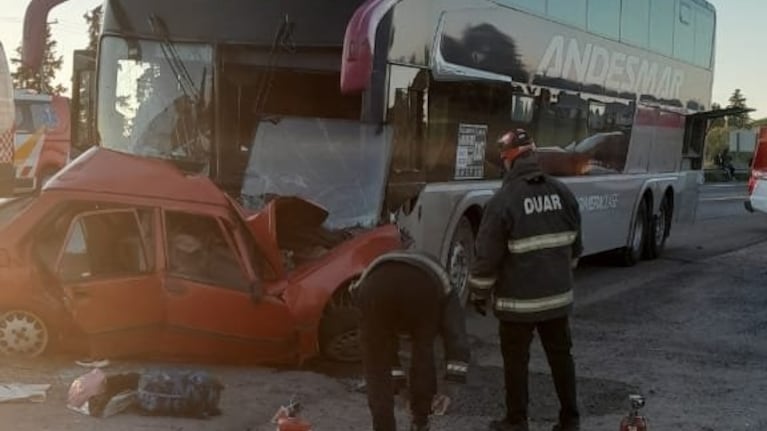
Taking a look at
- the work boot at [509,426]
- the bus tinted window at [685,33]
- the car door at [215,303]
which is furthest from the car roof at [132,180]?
the bus tinted window at [685,33]

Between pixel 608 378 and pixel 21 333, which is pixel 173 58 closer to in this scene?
pixel 21 333

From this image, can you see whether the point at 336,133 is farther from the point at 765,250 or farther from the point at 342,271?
the point at 765,250

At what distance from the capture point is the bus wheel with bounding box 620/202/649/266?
17000 millimetres

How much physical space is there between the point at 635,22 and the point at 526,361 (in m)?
10.4

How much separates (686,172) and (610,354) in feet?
35.8

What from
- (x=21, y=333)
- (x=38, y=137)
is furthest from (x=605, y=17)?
(x=38, y=137)

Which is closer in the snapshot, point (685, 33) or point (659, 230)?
point (659, 230)

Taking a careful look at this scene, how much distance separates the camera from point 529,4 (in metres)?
12.2

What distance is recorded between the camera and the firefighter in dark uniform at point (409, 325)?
5898 mm

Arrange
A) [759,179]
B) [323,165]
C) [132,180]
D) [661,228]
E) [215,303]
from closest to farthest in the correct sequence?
[215,303], [132,180], [323,165], [661,228], [759,179]

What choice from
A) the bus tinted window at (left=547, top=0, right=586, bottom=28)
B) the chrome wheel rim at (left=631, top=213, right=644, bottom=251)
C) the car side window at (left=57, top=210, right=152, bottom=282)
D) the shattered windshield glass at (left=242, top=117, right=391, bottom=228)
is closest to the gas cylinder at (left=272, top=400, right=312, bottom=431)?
the car side window at (left=57, top=210, right=152, bottom=282)

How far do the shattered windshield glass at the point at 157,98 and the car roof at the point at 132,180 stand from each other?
150 cm

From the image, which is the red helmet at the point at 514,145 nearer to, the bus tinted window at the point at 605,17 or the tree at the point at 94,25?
the tree at the point at 94,25

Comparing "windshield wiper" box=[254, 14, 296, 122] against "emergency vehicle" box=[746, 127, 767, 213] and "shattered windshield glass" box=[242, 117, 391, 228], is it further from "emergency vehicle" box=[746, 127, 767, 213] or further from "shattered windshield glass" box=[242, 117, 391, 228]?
"emergency vehicle" box=[746, 127, 767, 213]
